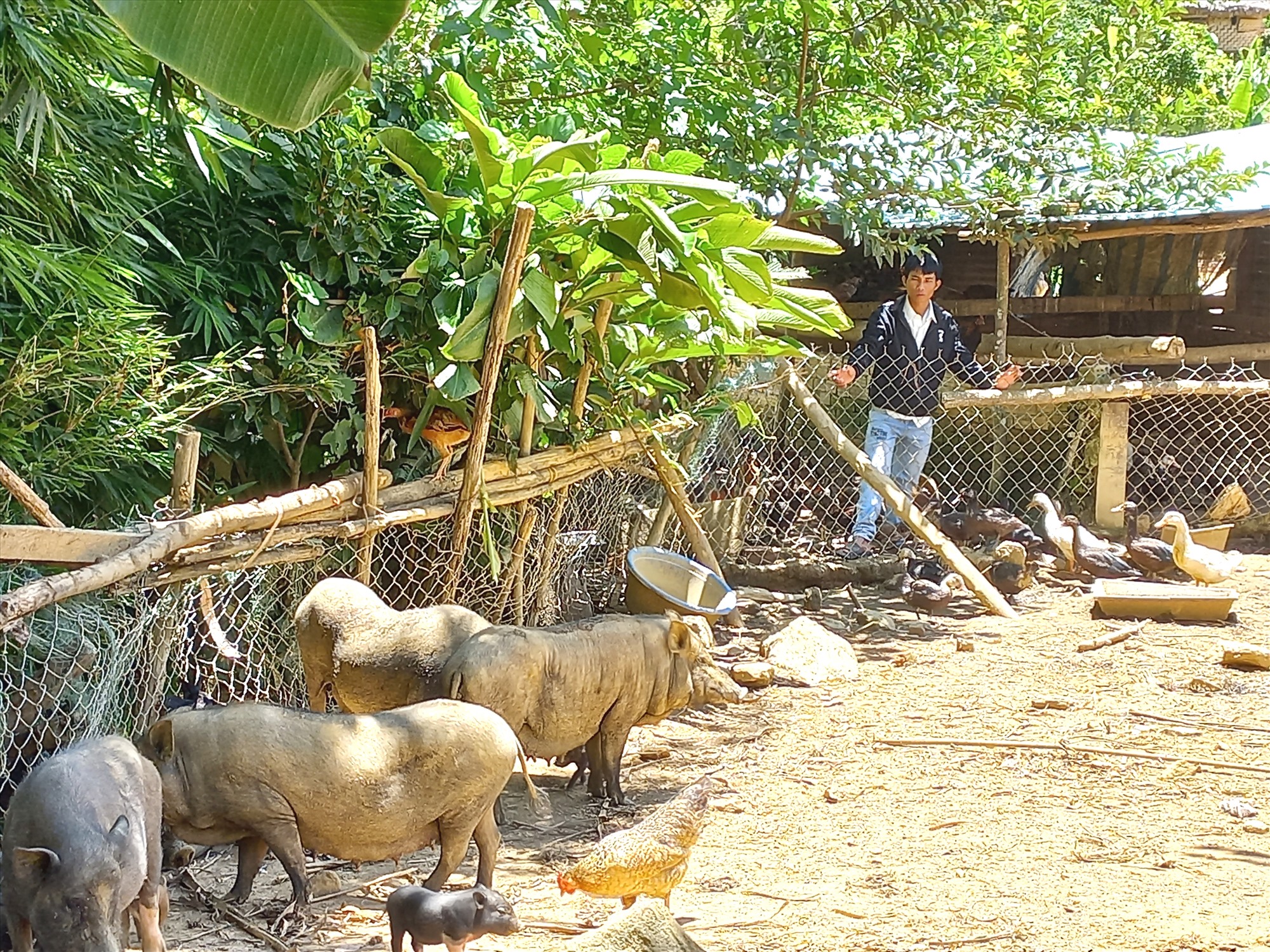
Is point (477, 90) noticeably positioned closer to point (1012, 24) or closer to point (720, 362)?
point (720, 362)

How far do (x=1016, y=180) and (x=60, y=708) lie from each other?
714cm

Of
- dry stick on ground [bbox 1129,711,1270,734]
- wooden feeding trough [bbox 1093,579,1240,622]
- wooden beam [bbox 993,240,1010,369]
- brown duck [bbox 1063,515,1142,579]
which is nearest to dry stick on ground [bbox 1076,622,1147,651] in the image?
wooden feeding trough [bbox 1093,579,1240,622]

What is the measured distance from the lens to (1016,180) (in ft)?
29.9

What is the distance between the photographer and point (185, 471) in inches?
169

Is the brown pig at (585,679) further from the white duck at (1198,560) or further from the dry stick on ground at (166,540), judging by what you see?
the white duck at (1198,560)

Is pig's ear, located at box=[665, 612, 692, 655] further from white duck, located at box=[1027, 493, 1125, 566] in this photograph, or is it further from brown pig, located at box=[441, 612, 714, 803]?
white duck, located at box=[1027, 493, 1125, 566]

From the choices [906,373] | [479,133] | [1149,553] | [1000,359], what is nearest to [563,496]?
[479,133]

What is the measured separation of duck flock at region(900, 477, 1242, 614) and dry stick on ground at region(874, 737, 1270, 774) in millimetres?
2540

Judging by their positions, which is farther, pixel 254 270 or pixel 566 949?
pixel 254 270

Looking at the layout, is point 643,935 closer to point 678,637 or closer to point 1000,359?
point 678,637

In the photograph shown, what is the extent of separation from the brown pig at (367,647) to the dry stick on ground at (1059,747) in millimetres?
2283

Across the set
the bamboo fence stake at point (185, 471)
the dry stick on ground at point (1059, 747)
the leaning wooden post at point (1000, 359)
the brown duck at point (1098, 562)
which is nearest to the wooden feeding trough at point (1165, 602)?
the brown duck at point (1098, 562)

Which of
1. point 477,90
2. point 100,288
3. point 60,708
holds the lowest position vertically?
point 60,708

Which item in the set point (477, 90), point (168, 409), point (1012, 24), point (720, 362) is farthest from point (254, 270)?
point (1012, 24)
